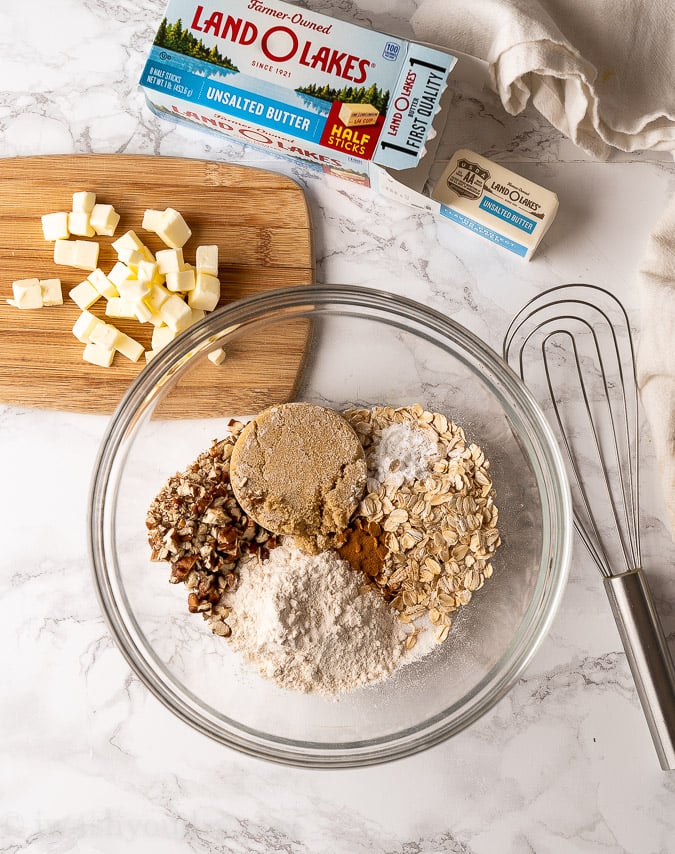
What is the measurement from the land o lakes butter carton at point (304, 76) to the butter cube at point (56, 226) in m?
0.25

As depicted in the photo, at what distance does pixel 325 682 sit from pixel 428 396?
Answer: 0.47 metres

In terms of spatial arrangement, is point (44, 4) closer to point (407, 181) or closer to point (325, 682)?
point (407, 181)

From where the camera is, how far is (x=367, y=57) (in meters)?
1.03

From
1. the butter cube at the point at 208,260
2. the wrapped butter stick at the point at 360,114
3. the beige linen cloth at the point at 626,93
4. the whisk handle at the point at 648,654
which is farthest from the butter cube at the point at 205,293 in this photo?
the whisk handle at the point at 648,654

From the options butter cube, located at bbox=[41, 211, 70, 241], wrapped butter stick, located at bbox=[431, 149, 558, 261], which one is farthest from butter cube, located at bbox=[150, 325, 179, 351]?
wrapped butter stick, located at bbox=[431, 149, 558, 261]

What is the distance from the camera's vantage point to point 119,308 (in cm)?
111

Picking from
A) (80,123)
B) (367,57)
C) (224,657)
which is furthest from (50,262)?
(224,657)

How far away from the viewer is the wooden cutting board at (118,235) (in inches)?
44.7

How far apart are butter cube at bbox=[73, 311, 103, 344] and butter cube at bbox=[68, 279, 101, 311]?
0.02 m

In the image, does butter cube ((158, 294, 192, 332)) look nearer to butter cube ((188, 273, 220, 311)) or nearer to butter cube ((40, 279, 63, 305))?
butter cube ((188, 273, 220, 311))

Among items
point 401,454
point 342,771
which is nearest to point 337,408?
point 401,454

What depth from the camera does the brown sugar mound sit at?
102 cm

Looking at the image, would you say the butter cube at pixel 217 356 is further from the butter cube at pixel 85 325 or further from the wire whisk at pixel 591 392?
the wire whisk at pixel 591 392

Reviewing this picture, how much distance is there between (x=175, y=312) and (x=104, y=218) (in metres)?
0.20
